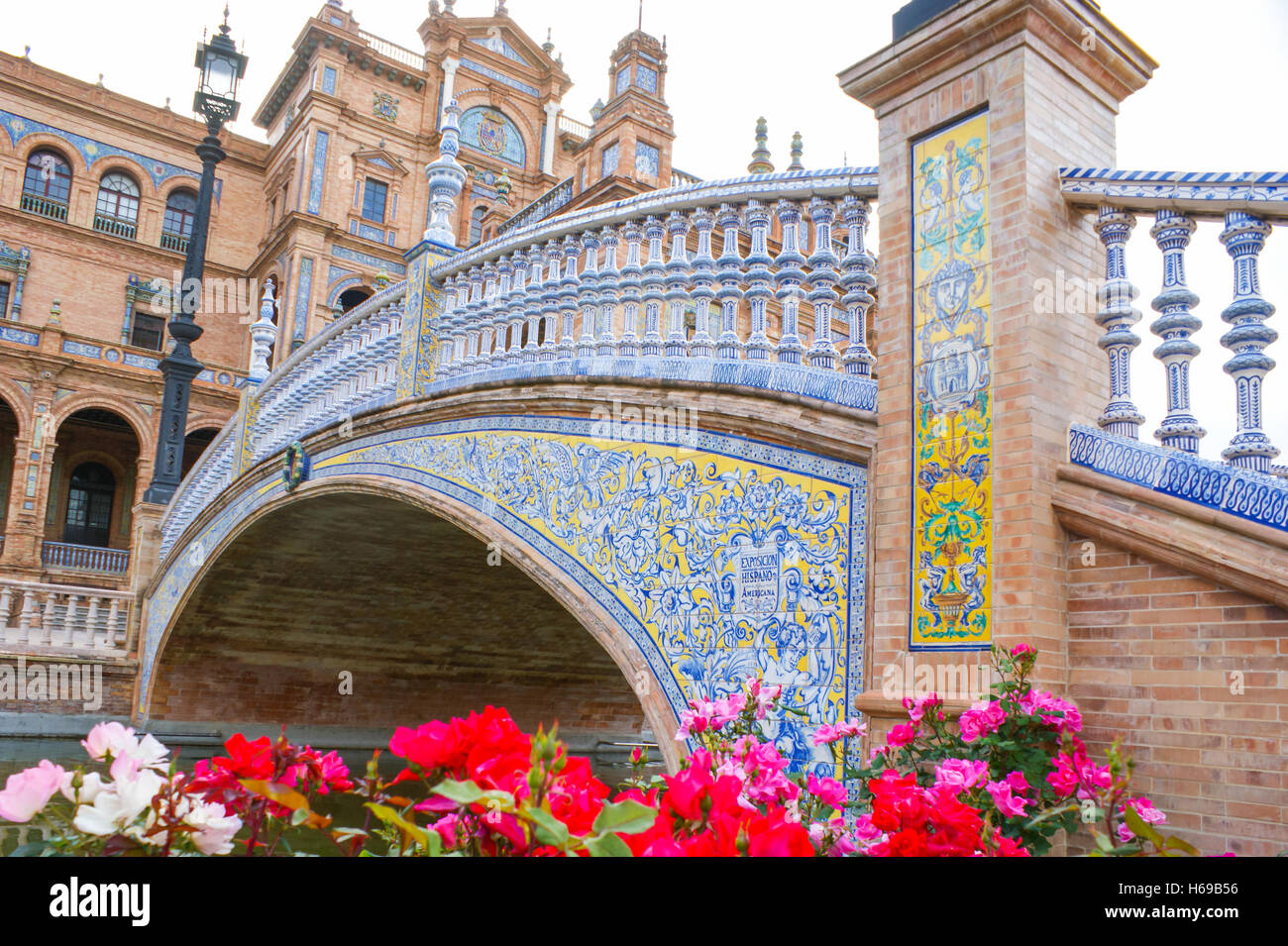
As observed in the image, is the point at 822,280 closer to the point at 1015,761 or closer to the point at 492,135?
the point at 1015,761

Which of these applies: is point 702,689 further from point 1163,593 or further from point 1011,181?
point 1011,181

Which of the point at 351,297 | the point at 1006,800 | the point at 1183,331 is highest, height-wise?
the point at 351,297

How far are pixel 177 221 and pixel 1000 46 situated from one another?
30.4 m

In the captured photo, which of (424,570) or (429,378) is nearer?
(429,378)

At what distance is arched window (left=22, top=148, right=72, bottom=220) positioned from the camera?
27188 mm

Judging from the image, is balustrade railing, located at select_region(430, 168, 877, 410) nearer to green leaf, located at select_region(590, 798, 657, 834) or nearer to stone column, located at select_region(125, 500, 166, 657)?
green leaf, located at select_region(590, 798, 657, 834)

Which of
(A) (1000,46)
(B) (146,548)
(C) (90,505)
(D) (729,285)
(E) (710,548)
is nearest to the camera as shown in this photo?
(A) (1000,46)

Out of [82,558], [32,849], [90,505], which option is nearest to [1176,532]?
[32,849]

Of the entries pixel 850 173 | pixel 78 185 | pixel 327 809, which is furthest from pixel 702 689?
pixel 78 185

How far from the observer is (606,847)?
1.17 m

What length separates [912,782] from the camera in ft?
6.09

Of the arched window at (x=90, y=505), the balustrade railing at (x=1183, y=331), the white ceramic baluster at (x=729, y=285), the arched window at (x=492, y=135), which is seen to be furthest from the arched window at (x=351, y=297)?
the balustrade railing at (x=1183, y=331)

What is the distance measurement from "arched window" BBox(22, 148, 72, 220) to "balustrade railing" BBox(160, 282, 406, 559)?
58.6 ft

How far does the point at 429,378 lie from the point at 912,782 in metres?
6.72
